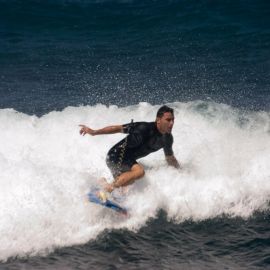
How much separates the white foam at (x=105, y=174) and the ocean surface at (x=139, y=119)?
0.02 meters

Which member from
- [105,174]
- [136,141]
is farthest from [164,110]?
[105,174]

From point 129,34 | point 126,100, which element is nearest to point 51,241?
point 126,100

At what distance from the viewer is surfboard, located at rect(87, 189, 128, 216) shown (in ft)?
23.3

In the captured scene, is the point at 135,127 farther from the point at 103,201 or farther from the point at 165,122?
the point at 103,201

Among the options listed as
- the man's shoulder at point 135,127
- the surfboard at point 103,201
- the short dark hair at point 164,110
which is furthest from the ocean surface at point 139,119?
the short dark hair at point 164,110

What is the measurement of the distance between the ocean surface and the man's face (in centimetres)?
86

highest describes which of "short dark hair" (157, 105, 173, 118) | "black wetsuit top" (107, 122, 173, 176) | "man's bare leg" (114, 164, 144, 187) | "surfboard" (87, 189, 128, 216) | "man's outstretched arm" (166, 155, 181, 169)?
"short dark hair" (157, 105, 173, 118)

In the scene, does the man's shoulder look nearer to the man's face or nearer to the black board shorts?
the man's face

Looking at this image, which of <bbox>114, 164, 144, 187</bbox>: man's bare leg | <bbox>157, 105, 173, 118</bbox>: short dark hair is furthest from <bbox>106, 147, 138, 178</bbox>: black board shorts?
<bbox>157, 105, 173, 118</bbox>: short dark hair

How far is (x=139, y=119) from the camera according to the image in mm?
11344

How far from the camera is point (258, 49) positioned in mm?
16969

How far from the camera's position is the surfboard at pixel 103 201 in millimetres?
7096

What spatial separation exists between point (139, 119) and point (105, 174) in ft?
9.77

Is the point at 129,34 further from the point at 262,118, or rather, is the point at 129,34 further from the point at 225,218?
the point at 225,218
